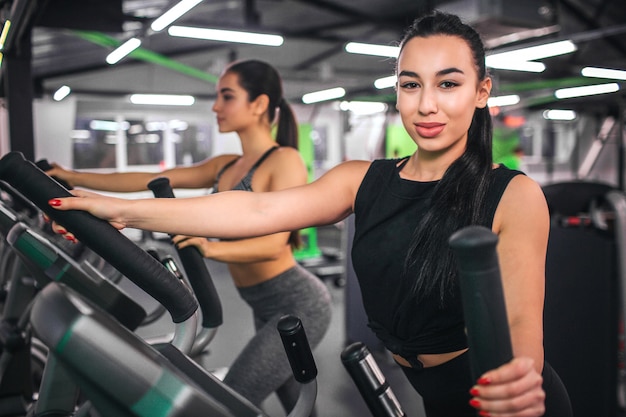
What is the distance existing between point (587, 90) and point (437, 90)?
7.59 meters

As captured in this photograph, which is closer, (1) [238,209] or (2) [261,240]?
(1) [238,209]

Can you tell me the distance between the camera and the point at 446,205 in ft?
3.45

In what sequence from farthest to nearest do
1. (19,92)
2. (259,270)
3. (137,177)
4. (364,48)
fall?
1. (364,48)
2. (19,92)
3. (137,177)
4. (259,270)

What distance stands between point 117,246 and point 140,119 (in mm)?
10386

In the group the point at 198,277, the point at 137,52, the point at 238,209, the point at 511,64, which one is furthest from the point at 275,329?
the point at 137,52

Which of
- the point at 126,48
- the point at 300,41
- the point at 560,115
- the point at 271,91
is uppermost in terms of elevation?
the point at 300,41

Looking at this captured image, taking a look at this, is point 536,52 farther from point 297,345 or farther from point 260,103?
point 297,345

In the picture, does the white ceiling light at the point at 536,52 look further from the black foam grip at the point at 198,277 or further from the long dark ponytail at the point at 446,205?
the black foam grip at the point at 198,277

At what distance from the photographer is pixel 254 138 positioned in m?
1.97

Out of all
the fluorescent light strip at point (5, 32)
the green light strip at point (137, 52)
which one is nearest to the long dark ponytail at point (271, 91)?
the fluorescent light strip at point (5, 32)

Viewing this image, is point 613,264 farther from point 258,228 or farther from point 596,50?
point 596,50

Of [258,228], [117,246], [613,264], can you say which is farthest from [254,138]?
[613,264]

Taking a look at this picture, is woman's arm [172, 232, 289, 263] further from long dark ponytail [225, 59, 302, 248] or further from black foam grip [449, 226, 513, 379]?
black foam grip [449, 226, 513, 379]

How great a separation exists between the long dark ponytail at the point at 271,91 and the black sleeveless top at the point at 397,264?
0.84 m
